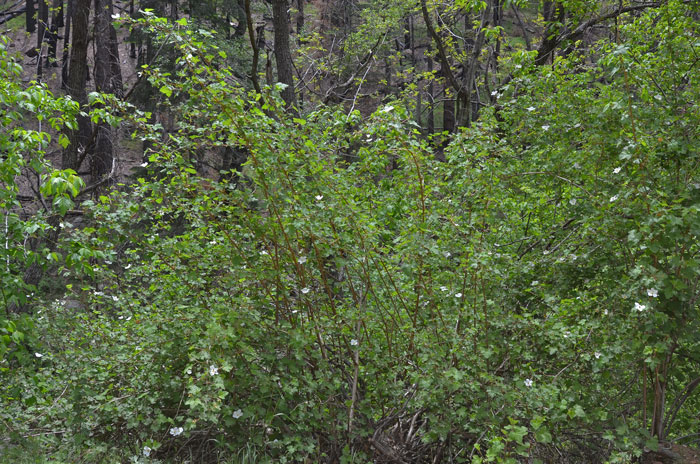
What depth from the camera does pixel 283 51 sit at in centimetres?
833

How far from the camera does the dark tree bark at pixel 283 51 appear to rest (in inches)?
323

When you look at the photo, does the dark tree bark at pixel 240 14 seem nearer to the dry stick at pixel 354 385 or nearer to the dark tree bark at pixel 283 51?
the dark tree bark at pixel 283 51

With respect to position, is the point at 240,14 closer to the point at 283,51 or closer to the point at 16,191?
the point at 283,51

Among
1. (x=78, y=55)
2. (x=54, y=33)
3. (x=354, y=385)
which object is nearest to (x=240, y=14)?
(x=54, y=33)

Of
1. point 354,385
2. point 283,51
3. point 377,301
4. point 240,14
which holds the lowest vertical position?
point 354,385

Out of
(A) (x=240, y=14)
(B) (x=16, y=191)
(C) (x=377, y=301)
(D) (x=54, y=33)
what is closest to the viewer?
(C) (x=377, y=301)

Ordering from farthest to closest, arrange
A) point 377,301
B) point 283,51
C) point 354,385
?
1. point 283,51
2. point 377,301
3. point 354,385

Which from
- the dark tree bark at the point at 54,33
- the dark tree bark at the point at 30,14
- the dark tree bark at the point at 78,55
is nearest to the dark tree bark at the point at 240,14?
the dark tree bark at the point at 54,33

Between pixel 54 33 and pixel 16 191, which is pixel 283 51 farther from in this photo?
pixel 54 33

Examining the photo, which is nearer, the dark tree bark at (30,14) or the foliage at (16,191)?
the foliage at (16,191)

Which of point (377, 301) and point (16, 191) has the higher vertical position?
point (16, 191)

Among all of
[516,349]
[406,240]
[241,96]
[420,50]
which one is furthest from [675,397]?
[420,50]

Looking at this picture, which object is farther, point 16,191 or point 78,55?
point 78,55

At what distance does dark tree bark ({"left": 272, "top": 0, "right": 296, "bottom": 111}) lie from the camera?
26.9ft
